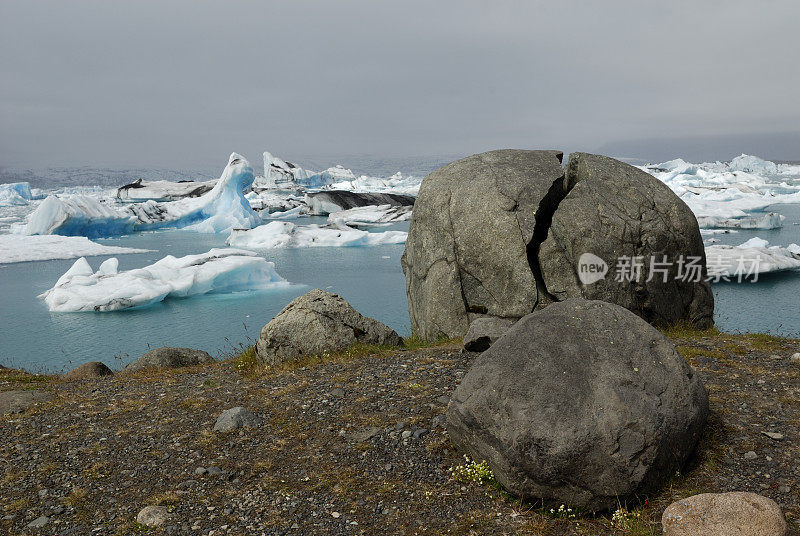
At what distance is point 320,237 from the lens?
48.8 m

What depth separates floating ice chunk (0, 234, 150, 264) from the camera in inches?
1625

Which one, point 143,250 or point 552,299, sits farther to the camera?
point 143,250

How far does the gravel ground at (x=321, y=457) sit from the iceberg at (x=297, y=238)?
1533 inches

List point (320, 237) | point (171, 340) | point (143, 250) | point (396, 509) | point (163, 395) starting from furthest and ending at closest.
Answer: point (320, 237)
point (143, 250)
point (171, 340)
point (163, 395)
point (396, 509)

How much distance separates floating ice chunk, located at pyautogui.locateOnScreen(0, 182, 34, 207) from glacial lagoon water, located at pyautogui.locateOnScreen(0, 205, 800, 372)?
59.7 m

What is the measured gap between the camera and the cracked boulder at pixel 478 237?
10758mm

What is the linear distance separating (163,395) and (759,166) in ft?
508

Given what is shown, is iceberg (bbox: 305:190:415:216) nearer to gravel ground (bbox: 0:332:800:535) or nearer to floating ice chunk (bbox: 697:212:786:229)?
floating ice chunk (bbox: 697:212:786:229)

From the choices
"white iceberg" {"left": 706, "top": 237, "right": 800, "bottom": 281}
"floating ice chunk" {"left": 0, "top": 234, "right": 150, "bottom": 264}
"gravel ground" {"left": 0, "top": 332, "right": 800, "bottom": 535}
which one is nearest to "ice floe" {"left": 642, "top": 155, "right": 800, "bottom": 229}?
"white iceberg" {"left": 706, "top": 237, "right": 800, "bottom": 281}

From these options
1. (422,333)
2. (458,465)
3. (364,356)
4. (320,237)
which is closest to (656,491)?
(458,465)

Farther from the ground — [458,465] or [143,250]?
[458,465]

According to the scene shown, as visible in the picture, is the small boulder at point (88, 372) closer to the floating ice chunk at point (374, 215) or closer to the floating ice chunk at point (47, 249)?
the floating ice chunk at point (47, 249)

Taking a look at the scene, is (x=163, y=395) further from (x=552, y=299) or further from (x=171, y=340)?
(x=171, y=340)

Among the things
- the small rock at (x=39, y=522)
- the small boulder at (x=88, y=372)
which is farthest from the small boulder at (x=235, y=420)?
the small boulder at (x=88, y=372)
